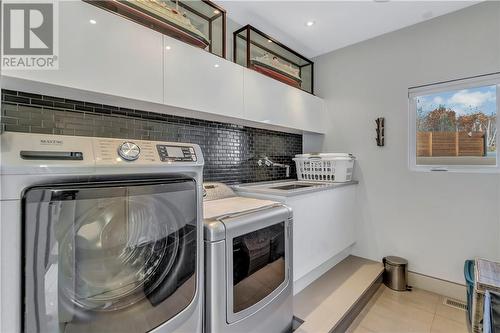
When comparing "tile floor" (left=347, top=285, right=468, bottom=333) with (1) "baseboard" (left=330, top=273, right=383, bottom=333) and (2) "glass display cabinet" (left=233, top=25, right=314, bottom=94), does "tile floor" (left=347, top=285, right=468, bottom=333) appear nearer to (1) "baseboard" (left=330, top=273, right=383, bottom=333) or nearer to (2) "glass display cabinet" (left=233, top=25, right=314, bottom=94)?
(1) "baseboard" (left=330, top=273, right=383, bottom=333)

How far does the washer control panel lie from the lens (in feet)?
3.30

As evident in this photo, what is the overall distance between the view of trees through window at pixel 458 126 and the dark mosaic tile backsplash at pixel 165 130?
140 cm

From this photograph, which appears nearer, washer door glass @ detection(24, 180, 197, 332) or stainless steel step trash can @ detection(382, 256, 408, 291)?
washer door glass @ detection(24, 180, 197, 332)

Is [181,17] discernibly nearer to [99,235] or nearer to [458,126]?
[99,235]

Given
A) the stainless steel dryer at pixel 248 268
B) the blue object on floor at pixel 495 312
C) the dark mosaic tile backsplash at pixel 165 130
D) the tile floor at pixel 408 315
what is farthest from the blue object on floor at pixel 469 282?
the dark mosaic tile backsplash at pixel 165 130

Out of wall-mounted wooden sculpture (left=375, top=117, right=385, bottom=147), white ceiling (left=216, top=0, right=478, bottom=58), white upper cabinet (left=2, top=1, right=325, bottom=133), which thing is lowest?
wall-mounted wooden sculpture (left=375, top=117, right=385, bottom=147)

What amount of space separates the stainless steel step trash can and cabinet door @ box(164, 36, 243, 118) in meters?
2.08

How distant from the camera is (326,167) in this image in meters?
2.63

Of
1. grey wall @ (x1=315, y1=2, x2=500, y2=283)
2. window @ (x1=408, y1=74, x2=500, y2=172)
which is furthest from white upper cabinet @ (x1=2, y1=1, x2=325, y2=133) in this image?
window @ (x1=408, y1=74, x2=500, y2=172)

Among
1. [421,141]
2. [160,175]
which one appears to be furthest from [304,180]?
[160,175]

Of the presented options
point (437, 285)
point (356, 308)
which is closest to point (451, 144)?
point (437, 285)

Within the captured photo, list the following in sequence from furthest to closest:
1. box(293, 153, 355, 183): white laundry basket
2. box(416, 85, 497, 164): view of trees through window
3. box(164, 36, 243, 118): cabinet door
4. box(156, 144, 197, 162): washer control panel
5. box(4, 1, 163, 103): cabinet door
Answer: box(293, 153, 355, 183): white laundry basket
box(416, 85, 497, 164): view of trees through window
box(164, 36, 243, 118): cabinet door
box(4, 1, 163, 103): cabinet door
box(156, 144, 197, 162): washer control panel

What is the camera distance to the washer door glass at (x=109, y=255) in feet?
2.33

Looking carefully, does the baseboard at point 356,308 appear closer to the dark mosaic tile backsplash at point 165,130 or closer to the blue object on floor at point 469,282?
the blue object on floor at point 469,282
